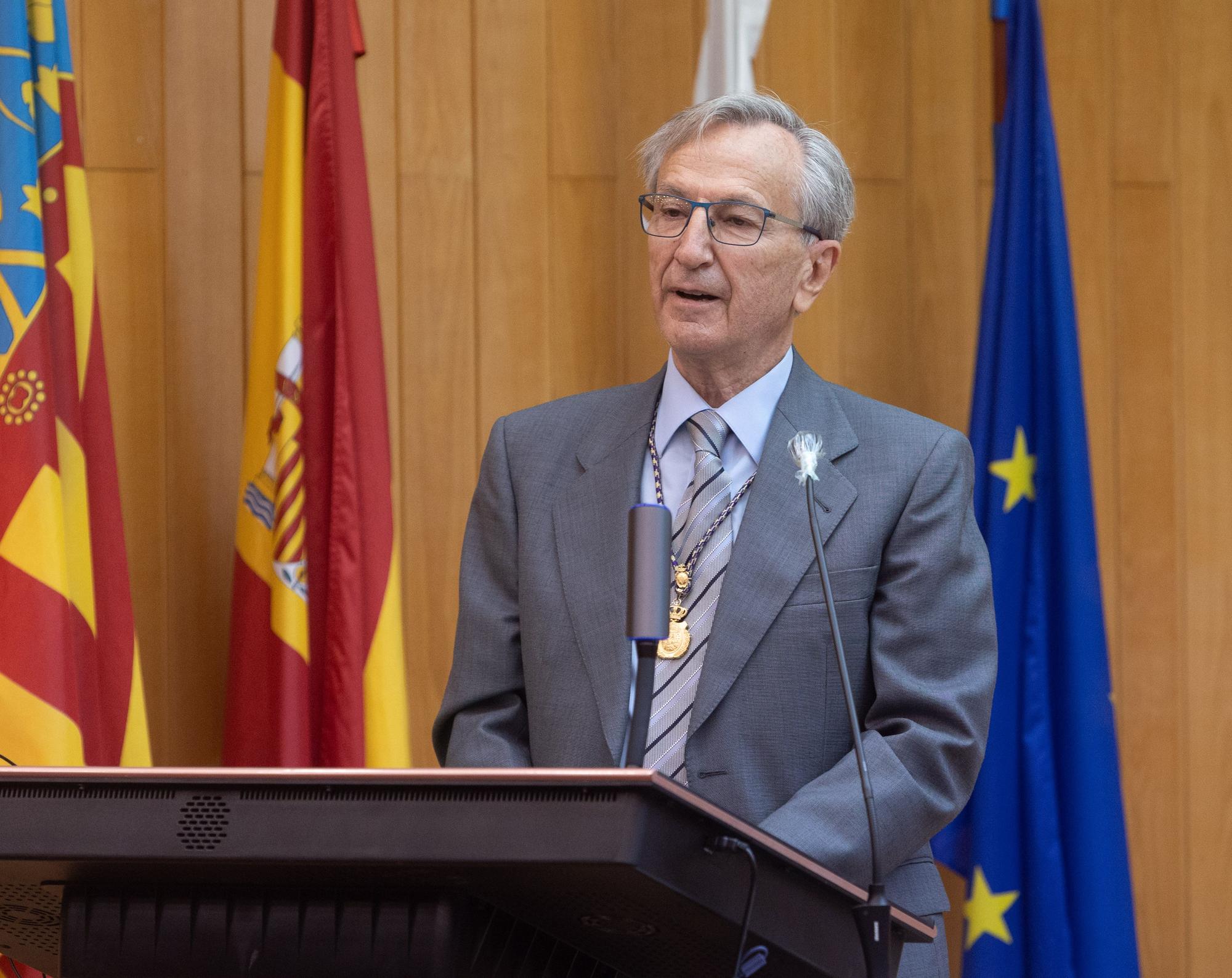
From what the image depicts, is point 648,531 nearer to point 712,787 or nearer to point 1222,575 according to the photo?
point 712,787

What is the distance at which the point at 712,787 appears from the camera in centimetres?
164

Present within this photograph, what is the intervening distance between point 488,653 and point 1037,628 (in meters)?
1.39

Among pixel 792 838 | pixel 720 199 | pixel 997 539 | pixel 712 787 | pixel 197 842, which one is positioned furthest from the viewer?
pixel 997 539

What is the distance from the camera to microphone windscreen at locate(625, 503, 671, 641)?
1.08m

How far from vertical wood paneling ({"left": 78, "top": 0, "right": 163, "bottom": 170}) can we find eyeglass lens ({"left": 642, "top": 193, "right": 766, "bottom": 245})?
1.49 meters

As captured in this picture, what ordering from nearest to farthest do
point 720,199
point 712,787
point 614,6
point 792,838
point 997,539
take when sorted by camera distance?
point 792,838
point 712,787
point 720,199
point 997,539
point 614,6

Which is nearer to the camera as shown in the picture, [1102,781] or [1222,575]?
[1102,781]

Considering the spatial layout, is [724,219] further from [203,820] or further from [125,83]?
[125,83]

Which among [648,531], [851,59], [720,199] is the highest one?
[851,59]

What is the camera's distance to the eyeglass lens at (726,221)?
179cm

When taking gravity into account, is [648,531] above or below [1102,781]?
above

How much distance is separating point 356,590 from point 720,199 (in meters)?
1.15

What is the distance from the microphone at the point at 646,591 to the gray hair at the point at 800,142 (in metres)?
0.87

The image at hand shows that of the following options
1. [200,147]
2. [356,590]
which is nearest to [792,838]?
[356,590]
